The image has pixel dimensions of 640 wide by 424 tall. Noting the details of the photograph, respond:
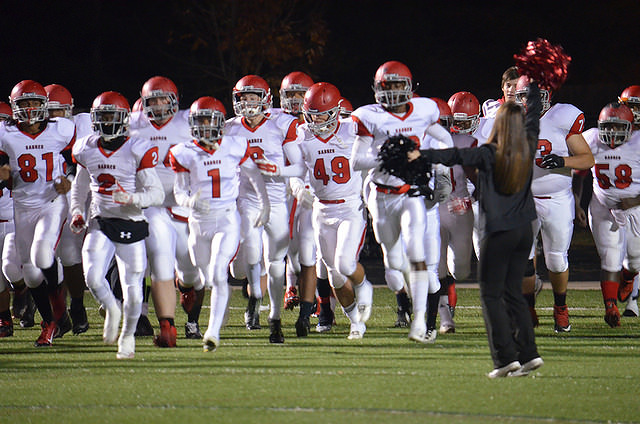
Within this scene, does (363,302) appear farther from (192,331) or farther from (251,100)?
(251,100)

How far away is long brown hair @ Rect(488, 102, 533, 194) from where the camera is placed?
6.43m

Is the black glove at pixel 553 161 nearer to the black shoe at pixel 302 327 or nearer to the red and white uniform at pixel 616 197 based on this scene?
the red and white uniform at pixel 616 197

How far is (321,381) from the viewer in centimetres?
669

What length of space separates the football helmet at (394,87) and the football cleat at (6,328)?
360cm

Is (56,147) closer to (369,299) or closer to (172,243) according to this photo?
(172,243)

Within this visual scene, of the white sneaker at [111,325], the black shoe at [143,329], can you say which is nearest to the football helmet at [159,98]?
the white sneaker at [111,325]

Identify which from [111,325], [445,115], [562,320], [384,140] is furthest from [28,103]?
[562,320]

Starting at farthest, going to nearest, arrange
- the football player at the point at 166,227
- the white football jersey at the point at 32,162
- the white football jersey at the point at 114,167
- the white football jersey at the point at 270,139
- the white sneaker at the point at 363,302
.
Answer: the white football jersey at the point at 270,139 → the white football jersey at the point at 32,162 → the white sneaker at the point at 363,302 → the football player at the point at 166,227 → the white football jersey at the point at 114,167

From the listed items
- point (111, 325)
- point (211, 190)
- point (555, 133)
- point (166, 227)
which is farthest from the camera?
point (555, 133)

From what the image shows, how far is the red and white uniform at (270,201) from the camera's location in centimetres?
903

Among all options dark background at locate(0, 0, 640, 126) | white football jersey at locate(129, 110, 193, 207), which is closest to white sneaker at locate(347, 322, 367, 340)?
white football jersey at locate(129, 110, 193, 207)

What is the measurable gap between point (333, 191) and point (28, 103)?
250cm

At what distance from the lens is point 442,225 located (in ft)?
30.7

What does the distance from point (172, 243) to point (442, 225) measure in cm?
227
